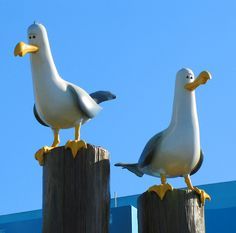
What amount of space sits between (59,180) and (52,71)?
54cm

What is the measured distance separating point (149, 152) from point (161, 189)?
193 mm

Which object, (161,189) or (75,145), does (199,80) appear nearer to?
(161,189)

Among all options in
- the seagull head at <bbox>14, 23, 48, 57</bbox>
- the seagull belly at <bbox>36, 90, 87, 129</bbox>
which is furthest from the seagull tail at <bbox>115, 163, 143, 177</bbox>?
the seagull head at <bbox>14, 23, 48, 57</bbox>

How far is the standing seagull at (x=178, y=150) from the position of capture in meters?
2.78

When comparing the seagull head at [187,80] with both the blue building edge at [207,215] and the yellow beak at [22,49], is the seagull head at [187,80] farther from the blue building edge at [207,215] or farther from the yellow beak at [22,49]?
the blue building edge at [207,215]

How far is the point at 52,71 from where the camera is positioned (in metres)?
2.86

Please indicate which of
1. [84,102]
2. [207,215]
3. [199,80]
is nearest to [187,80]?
[199,80]

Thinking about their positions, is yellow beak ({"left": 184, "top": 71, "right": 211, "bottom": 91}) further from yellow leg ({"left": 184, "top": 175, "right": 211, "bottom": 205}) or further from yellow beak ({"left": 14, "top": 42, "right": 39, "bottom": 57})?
yellow beak ({"left": 14, "top": 42, "right": 39, "bottom": 57})

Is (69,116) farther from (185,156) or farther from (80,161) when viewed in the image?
(185,156)

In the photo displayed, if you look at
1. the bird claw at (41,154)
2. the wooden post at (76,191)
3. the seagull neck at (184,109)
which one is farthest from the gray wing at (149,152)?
the bird claw at (41,154)

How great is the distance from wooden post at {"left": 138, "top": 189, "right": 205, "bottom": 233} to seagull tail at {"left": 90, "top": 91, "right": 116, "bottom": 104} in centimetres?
56

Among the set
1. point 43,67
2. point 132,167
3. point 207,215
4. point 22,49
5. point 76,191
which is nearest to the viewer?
point 76,191

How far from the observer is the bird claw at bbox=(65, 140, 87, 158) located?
8.58ft

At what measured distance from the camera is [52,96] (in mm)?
2777
